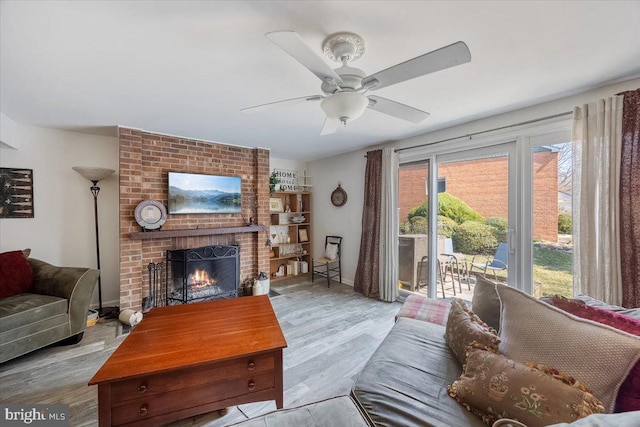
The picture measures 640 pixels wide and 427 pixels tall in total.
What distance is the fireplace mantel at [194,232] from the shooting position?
9.54 feet

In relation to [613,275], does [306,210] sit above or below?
above

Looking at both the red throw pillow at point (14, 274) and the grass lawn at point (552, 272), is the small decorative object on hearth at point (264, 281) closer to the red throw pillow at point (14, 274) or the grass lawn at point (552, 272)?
the red throw pillow at point (14, 274)

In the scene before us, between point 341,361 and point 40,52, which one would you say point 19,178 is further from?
point 341,361

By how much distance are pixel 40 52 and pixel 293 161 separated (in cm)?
362

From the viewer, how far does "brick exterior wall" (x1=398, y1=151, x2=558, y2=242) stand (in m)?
2.29

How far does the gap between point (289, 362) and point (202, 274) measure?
1.88m

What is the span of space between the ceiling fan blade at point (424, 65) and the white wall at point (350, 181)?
180 centimetres

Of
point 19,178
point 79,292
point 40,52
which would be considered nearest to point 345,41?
point 40,52

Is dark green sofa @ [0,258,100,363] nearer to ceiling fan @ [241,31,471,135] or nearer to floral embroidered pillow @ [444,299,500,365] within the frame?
ceiling fan @ [241,31,471,135]

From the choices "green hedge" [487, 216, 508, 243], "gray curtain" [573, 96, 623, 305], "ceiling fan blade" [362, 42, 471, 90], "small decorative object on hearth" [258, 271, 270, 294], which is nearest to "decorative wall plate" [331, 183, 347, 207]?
"small decorative object on hearth" [258, 271, 270, 294]

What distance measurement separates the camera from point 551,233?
2.29 meters

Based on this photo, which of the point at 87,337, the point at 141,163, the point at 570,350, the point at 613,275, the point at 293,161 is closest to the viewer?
the point at 570,350

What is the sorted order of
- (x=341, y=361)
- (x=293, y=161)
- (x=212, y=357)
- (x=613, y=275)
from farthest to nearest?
(x=293, y=161) < (x=341, y=361) < (x=613, y=275) < (x=212, y=357)

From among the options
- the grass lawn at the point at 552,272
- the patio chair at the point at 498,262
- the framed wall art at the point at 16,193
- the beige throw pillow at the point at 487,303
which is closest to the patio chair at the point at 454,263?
the patio chair at the point at 498,262
